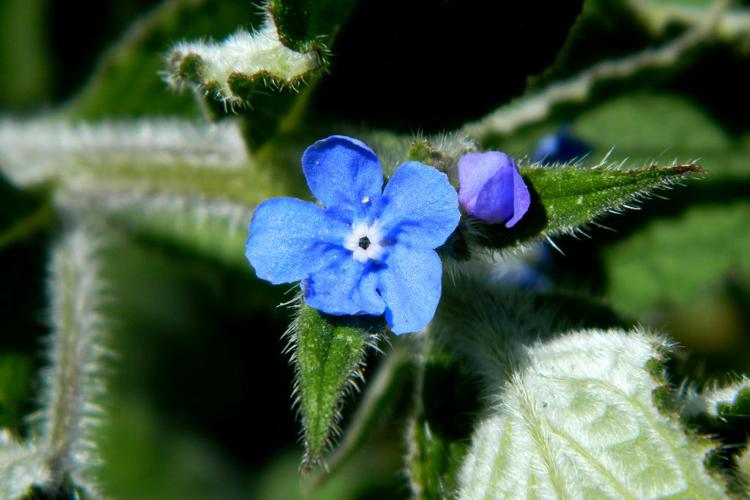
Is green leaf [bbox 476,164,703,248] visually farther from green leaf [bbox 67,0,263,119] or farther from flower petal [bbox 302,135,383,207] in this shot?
green leaf [bbox 67,0,263,119]

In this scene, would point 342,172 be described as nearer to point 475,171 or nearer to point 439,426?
point 475,171

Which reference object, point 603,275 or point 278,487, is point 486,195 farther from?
point 278,487

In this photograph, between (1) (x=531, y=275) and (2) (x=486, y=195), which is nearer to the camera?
(2) (x=486, y=195)

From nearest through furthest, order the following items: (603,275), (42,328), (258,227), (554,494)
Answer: (258,227)
(554,494)
(42,328)
(603,275)

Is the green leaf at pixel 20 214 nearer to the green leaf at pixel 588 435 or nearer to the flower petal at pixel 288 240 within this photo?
the flower petal at pixel 288 240

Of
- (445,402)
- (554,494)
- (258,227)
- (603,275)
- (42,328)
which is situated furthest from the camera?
(603,275)

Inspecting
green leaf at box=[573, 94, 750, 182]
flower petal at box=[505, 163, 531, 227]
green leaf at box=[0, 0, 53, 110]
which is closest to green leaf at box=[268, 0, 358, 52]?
flower petal at box=[505, 163, 531, 227]

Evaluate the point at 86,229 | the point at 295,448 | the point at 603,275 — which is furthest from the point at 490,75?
the point at 295,448
